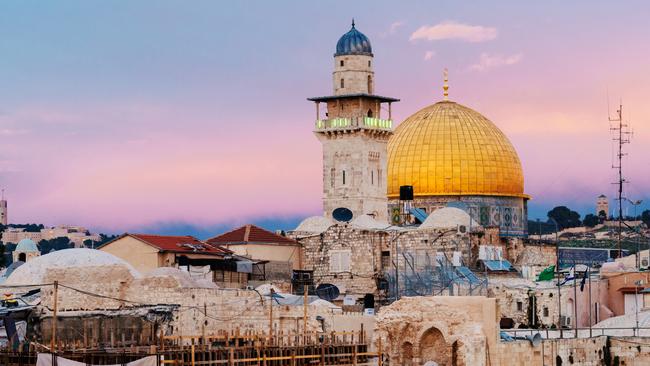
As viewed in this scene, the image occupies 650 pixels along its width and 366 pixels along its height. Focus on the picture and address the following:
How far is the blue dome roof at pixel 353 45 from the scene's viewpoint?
72812mm

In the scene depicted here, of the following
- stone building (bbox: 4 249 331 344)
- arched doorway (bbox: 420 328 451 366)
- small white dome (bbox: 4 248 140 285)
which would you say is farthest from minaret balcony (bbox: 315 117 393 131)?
arched doorway (bbox: 420 328 451 366)

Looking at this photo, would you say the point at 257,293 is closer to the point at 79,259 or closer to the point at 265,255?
the point at 79,259

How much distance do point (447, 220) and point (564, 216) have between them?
44111 millimetres

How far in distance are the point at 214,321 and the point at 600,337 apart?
1138cm

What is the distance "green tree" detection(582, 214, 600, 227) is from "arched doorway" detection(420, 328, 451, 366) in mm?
58739

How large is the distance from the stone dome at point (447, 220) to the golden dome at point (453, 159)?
26.7 feet

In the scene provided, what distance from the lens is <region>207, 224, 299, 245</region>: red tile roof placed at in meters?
67.6

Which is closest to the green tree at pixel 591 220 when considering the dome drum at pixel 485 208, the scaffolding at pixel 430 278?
the dome drum at pixel 485 208

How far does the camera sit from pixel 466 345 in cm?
4634

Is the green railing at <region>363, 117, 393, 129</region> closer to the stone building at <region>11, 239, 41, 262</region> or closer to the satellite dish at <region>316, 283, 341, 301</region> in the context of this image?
the satellite dish at <region>316, 283, 341, 301</region>

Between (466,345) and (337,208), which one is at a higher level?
(337,208)

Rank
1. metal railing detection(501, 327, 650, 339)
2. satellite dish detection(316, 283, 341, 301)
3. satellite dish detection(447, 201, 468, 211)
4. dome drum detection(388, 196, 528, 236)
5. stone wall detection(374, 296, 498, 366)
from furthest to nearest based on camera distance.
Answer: dome drum detection(388, 196, 528, 236)
satellite dish detection(447, 201, 468, 211)
satellite dish detection(316, 283, 341, 301)
metal railing detection(501, 327, 650, 339)
stone wall detection(374, 296, 498, 366)

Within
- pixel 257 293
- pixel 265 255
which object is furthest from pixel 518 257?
pixel 257 293

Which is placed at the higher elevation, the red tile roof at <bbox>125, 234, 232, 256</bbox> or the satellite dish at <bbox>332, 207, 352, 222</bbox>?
the satellite dish at <bbox>332, 207, 352, 222</bbox>
